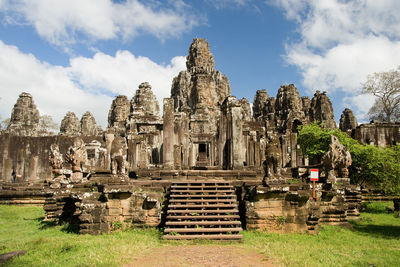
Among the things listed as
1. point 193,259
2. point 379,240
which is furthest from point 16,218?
point 379,240

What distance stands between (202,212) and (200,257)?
7.11ft

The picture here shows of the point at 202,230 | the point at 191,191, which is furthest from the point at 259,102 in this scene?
the point at 202,230

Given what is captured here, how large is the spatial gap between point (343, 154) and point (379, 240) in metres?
3.89

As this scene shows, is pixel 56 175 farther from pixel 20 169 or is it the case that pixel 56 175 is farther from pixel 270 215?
pixel 20 169

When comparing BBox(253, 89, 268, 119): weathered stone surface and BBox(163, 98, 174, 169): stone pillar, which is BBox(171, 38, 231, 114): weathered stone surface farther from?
BBox(163, 98, 174, 169): stone pillar

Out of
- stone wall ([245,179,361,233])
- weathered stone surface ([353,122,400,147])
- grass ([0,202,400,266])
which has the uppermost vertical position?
weathered stone surface ([353,122,400,147])

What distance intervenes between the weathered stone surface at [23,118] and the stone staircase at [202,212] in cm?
2767

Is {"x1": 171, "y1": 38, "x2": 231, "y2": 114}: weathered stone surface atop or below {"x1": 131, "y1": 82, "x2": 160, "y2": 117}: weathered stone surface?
atop

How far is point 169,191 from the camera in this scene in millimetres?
9312

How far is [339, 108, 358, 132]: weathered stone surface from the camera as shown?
41.7 metres

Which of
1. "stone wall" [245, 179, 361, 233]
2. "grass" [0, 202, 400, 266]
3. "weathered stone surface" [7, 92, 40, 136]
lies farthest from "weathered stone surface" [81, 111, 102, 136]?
"stone wall" [245, 179, 361, 233]

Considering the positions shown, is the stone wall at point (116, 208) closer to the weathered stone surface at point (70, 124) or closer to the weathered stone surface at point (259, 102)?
the weathered stone surface at point (70, 124)

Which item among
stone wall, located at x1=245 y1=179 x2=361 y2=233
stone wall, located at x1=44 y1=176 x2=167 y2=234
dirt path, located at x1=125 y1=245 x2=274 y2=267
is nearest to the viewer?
dirt path, located at x1=125 y1=245 x2=274 y2=267

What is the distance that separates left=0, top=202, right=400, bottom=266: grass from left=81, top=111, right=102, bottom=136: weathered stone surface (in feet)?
115
